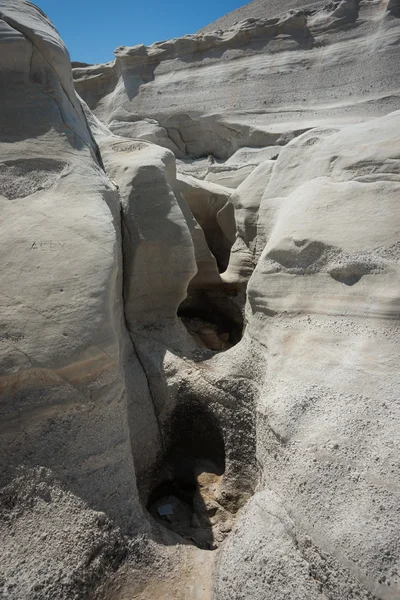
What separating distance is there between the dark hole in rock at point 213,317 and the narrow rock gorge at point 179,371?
2.1 inches

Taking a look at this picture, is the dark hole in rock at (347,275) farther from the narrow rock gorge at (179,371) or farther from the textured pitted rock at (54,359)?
the textured pitted rock at (54,359)

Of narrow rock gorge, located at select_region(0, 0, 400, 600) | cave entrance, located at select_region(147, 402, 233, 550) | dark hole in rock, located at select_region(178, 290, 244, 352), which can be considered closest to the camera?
narrow rock gorge, located at select_region(0, 0, 400, 600)

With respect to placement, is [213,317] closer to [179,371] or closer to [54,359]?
[179,371]

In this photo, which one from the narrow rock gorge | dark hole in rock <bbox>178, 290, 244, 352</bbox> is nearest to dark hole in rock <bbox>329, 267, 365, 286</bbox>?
the narrow rock gorge

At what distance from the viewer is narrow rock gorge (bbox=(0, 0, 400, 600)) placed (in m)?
1.54

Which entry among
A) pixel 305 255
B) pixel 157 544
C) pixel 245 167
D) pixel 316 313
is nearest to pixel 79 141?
pixel 305 255

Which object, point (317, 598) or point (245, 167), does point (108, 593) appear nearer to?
point (317, 598)

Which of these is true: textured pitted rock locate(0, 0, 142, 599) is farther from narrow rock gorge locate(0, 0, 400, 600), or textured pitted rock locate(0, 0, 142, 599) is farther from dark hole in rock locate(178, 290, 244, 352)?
dark hole in rock locate(178, 290, 244, 352)

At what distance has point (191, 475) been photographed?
2557 mm

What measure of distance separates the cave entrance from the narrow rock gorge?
1cm

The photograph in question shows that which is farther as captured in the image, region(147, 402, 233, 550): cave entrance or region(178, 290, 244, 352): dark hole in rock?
region(178, 290, 244, 352): dark hole in rock

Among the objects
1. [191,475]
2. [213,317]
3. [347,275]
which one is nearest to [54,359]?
[191,475]

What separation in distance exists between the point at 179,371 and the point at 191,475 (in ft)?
1.99

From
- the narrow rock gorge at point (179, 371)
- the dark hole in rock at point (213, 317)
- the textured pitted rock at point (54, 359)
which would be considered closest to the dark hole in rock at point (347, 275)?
the narrow rock gorge at point (179, 371)
